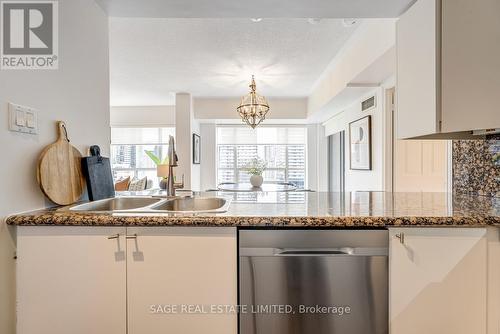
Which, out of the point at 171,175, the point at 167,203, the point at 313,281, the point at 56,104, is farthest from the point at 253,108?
the point at 313,281

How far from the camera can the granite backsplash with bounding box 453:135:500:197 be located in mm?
1604

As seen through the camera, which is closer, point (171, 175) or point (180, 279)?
point (180, 279)

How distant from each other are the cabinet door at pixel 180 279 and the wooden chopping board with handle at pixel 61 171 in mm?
542

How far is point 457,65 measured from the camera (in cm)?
132

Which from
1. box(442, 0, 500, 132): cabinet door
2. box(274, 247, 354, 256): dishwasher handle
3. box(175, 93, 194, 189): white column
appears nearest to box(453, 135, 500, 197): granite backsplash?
box(442, 0, 500, 132): cabinet door

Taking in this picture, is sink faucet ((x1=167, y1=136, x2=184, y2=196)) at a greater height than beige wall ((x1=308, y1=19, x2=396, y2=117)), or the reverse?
beige wall ((x1=308, y1=19, x2=396, y2=117))

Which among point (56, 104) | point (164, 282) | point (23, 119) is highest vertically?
point (56, 104)

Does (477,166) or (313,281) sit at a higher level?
(477,166)

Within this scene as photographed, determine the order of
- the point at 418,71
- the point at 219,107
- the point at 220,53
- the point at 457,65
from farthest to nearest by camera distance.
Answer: the point at 219,107, the point at 220,53, the point at 418,71, the point at 457,65

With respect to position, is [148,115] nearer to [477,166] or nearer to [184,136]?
[184,136]

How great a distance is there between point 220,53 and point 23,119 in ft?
8.04

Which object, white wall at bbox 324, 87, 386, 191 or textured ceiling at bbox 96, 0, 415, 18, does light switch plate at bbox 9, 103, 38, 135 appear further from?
white wall at bbox 324, 87, 386, 191

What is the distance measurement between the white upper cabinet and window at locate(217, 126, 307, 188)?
4903 mm

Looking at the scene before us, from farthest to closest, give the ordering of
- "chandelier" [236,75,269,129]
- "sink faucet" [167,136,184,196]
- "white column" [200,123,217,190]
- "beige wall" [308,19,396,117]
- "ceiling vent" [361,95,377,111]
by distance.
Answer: "white column" [200,123,217,190] < "chandelier" [236,75,269,129] < "ceiling vent" [361,95,377,111] < "beige wall" [308,19,396,117] < "sink faucet" [167,136,184,196]
